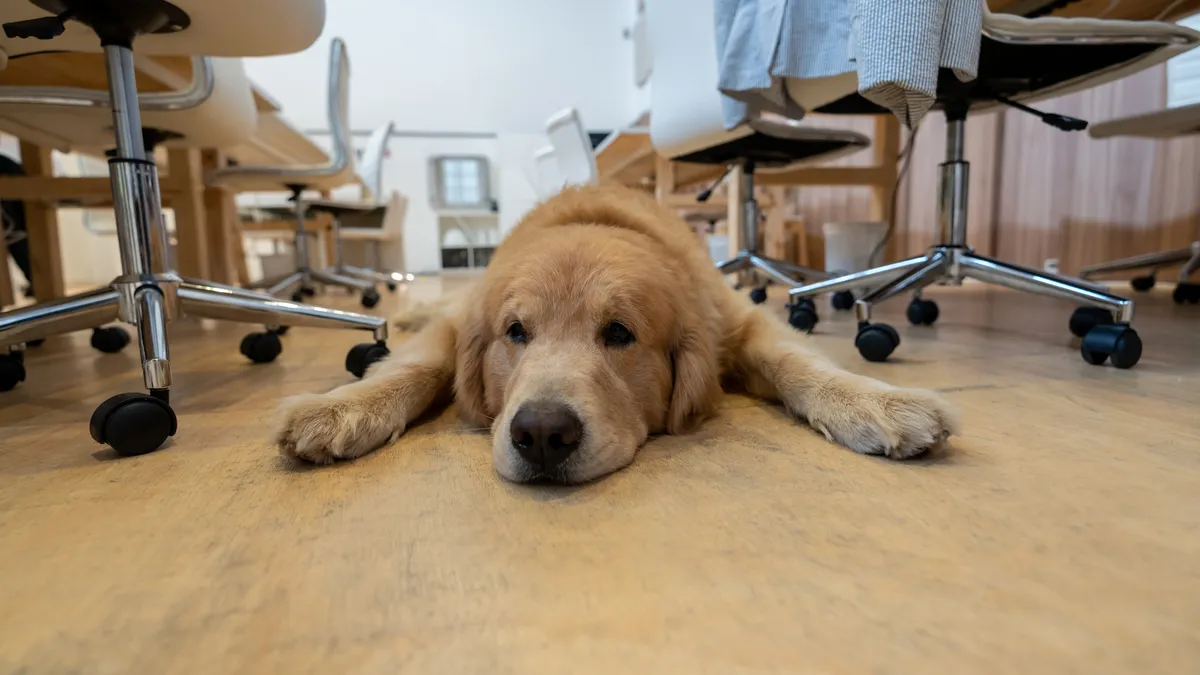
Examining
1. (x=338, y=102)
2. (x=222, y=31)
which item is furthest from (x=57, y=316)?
(x=338, y=102)

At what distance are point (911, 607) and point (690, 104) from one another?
297 centimetres

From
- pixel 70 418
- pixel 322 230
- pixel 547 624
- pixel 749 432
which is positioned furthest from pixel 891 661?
pixel 322 230

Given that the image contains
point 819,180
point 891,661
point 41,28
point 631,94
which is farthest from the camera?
point 631,94

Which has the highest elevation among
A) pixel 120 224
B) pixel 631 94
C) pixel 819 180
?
pixel 631 94

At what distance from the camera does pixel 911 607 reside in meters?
0.74

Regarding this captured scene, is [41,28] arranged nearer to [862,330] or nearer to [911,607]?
[911,607]

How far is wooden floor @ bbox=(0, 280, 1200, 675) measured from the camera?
68cm

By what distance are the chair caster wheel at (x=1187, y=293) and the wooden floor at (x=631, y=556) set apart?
10.6 ft

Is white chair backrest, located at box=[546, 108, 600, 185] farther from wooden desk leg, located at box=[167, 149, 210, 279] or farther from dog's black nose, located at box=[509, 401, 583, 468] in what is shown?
dog's black nose, located at box=[509, 401, 583, 468]

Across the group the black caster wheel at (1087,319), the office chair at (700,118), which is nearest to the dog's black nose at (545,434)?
the office chair at (700,118)

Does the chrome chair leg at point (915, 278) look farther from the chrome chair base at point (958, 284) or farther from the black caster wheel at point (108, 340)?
the black caster wheel at point (108, 340)

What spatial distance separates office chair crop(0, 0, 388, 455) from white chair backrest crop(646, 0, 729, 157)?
1810 millimetres

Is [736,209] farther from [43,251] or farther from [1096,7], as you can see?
[43,251]

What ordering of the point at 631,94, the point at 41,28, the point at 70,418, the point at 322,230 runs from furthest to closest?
the point at 631,94, the point at 322,230, the point at 70,418, the point at 41,28
